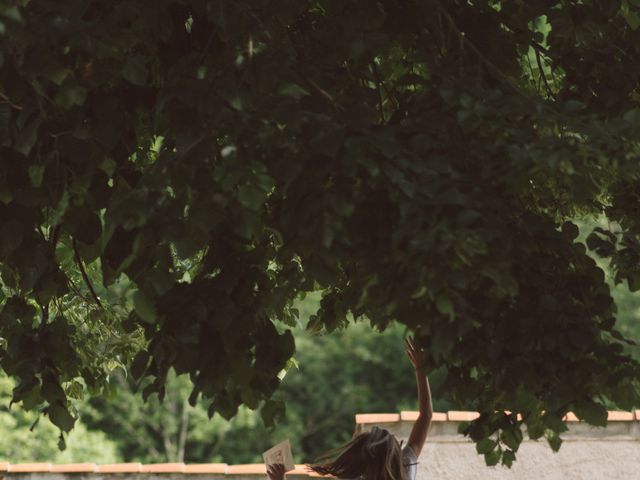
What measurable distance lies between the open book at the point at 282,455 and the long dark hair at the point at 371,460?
10.9 inches

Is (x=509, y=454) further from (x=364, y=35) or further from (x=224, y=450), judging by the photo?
(x=224, y=450)

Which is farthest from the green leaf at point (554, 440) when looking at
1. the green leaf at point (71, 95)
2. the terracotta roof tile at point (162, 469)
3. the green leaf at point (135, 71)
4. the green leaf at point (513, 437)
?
the terracotta roof tile at point (162, 469)

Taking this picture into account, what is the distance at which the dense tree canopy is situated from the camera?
4023 millimetres

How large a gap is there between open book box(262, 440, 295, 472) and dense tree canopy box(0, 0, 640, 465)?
25.8 inches

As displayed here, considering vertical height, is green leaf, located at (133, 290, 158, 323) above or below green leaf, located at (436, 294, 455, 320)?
above

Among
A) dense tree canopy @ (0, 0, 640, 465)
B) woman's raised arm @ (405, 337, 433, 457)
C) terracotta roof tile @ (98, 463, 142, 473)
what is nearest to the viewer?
dense tree canopy @ (0, 0, 640, 465)

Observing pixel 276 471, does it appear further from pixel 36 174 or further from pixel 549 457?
pixel 549 457

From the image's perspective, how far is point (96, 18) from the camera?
4543mm

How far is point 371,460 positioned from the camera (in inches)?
225

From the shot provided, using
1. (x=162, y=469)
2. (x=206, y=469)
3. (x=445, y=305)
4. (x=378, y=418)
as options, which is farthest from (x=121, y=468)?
(x=445, y=305)

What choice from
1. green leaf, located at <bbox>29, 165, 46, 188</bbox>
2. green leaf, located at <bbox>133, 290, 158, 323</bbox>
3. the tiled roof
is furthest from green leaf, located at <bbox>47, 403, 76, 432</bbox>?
the tiled roof

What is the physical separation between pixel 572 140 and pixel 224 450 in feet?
77.1

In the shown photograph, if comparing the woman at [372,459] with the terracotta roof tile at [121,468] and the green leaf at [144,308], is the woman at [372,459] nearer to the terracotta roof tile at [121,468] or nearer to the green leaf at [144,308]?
the green leaf at [144,308]

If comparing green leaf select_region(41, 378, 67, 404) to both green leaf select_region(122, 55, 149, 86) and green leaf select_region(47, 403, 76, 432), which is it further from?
green leaf select_region(122, 55, 149, 86)
